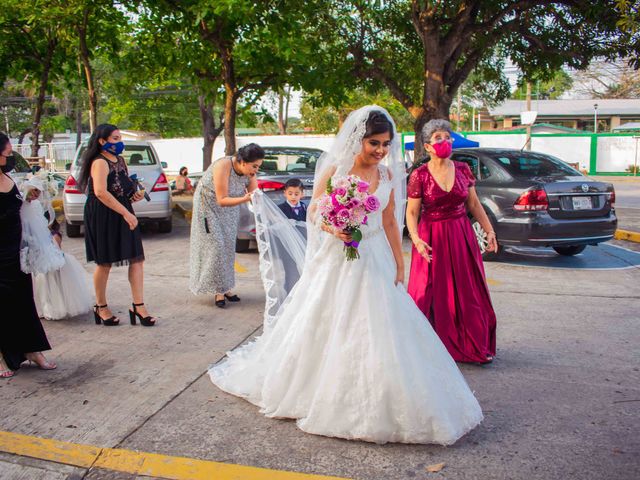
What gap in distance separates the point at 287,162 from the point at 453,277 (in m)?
→ 5.29

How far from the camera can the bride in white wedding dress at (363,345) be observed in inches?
137

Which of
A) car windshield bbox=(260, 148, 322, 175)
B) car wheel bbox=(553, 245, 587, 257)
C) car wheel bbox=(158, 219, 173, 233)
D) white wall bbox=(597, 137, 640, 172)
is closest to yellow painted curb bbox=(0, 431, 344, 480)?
car windshield bbox=(260, 148, 322, 175)

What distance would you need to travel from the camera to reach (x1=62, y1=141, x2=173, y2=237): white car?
437 inches

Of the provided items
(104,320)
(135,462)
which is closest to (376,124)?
(135,462)

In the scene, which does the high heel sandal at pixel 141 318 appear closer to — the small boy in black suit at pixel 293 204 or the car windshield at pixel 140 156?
the small boy in black suit at pixel 293 204

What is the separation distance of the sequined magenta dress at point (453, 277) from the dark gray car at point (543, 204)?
3500 mm

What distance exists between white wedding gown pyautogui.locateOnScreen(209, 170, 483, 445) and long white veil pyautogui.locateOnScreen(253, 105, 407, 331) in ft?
0.62

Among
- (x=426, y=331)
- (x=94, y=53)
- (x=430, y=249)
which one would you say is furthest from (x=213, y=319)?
(x=94, y=53)

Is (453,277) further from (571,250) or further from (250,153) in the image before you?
(571,250)

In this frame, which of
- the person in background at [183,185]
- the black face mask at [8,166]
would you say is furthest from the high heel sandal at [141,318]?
the person in background at [183,185]

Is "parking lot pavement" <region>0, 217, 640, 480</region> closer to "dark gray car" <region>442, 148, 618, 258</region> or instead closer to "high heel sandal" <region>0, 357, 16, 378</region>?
"high heel sandal" <region>0, 357, 16, 378</region>

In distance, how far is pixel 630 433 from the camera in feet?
12.1

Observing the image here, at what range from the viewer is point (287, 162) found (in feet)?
32.2

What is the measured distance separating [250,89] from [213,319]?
9.40 metres
